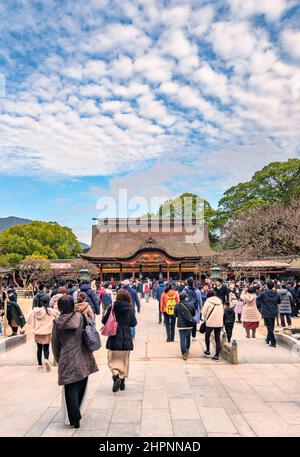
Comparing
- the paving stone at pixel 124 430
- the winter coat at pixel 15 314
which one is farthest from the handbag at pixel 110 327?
the winter coat at pixel 15 314

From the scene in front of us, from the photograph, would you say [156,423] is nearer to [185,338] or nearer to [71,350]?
[71,350]

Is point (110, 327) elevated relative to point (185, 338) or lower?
elevated

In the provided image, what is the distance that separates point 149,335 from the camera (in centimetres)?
1025

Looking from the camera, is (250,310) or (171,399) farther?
(250,310)

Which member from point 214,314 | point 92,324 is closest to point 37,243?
point 214,314

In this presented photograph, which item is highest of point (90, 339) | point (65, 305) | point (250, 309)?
point (65, 305)

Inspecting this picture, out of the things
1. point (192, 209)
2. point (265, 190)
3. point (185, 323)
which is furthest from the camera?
point (192, 209)

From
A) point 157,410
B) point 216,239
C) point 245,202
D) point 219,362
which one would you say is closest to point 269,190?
point 245,202

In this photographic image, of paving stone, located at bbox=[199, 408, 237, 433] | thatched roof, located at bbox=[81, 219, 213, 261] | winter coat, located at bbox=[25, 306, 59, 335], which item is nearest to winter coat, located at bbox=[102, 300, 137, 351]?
paving stone, located at bbox=[199, 408, 237, 433]

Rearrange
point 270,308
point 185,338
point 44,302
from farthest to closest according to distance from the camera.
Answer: point 270,308 → point 185,338 → point 44,302

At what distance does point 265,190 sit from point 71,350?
39881 mm

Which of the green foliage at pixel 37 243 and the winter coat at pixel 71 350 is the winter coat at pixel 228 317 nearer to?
the winter coat at pixel 71 350

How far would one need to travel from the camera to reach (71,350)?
398 cm
